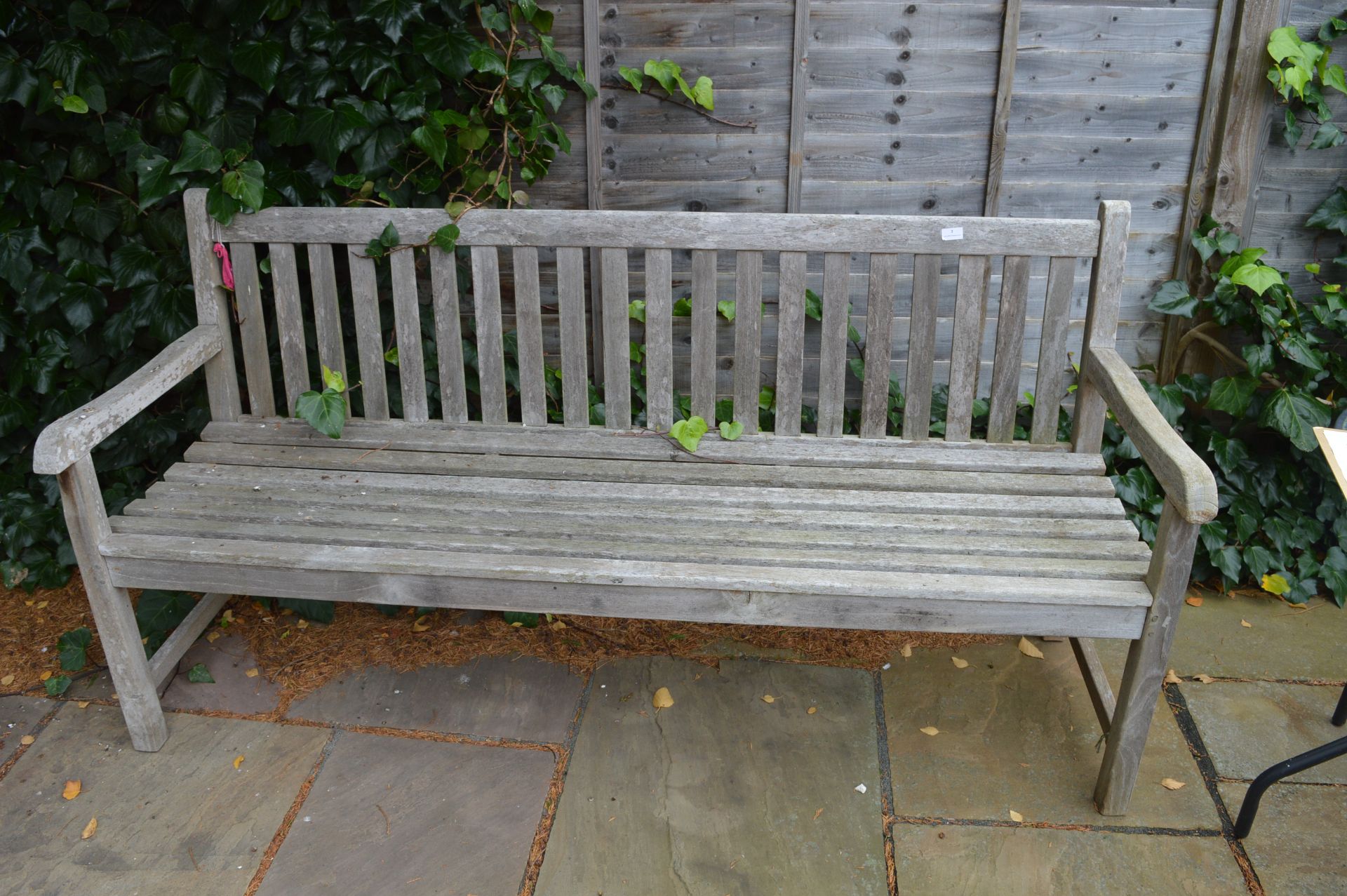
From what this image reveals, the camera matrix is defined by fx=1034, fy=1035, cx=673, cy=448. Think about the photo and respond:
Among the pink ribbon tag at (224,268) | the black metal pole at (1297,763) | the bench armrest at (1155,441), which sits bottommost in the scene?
the black metal pole at (1297,763)

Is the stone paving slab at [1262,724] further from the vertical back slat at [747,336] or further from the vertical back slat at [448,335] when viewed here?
the vertical back slat at [448,335]

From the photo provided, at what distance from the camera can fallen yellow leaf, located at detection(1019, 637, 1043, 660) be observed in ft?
10.3

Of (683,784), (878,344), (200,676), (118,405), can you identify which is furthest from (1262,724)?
(118,405)

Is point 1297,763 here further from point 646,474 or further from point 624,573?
point 646,474

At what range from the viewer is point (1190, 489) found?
218cm

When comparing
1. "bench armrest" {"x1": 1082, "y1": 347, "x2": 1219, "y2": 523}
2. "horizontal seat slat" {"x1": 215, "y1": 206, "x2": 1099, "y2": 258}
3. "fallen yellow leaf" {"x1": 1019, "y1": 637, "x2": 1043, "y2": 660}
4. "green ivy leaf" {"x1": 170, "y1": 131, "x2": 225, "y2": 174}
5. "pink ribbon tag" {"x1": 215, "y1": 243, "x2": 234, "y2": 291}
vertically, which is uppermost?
"green ivy leaf" {"x1": 170, "y1": 131, "x2": 225, "y2": 174}

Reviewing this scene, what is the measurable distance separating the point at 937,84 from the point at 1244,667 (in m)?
2.02

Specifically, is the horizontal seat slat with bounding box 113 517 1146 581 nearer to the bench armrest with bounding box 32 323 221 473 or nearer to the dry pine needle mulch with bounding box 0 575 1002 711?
the bench armrest with bounding box 32 323 221 473

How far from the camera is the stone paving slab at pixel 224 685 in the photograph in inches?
117

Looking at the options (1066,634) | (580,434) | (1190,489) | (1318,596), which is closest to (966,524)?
(1066,634)

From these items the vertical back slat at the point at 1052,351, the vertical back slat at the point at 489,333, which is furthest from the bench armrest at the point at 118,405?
the vertical back slat at the point at 1052,351

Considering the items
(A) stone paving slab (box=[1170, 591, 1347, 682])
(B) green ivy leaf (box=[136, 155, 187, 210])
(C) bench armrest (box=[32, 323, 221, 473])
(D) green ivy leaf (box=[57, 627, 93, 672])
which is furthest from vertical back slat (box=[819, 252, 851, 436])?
(D) green ivy leaf (box=[57, 627, 93, 672])

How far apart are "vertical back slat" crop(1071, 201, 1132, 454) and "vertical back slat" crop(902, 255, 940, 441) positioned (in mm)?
417

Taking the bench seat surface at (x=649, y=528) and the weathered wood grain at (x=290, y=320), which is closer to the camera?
the bench seat surface at (x=649, y=528)
